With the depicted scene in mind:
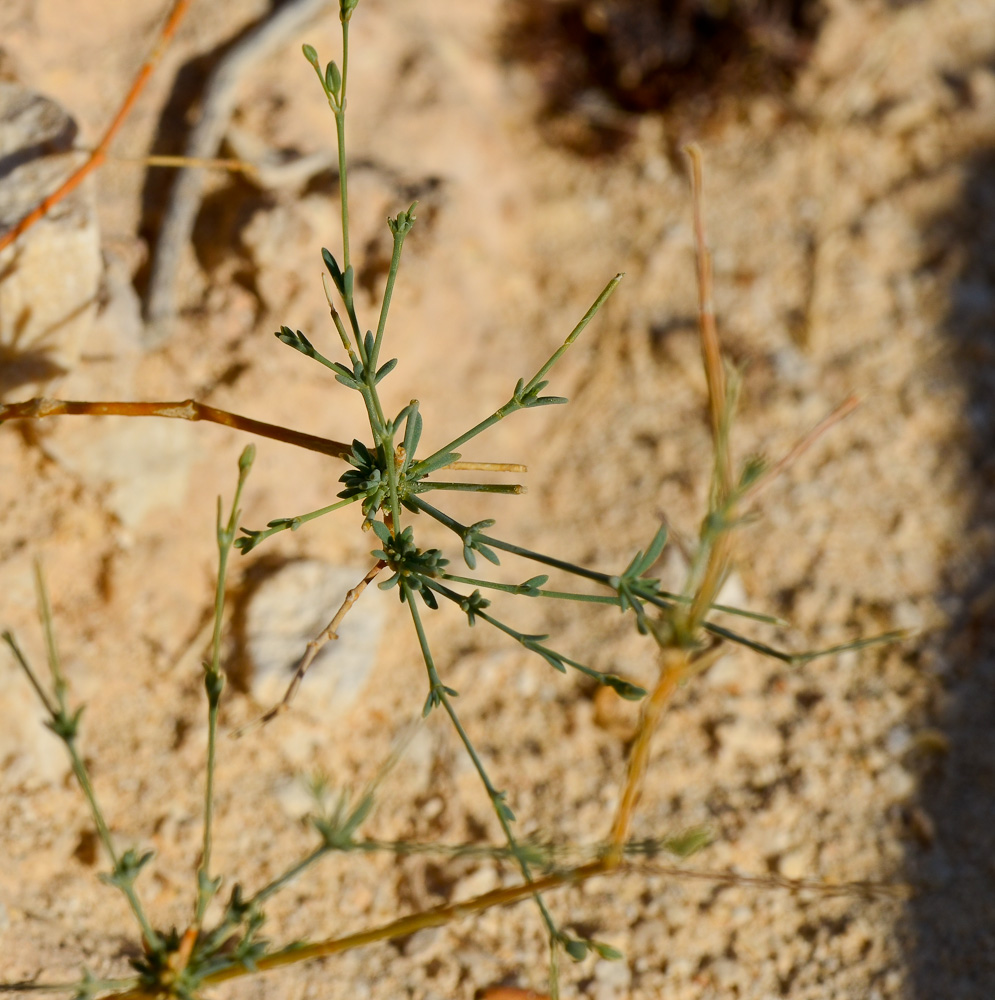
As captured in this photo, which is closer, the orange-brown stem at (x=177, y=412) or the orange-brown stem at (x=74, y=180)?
the orange-brown stem at (x=177, y=412)

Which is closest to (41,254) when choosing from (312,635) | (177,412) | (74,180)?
(74,180)

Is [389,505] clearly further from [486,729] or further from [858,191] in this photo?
[858,191]

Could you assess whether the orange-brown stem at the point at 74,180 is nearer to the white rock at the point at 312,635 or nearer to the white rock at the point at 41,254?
the white rock at the point at 41,254

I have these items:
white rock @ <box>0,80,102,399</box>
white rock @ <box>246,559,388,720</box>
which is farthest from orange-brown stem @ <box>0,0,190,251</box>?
white rock @ <box>246,559,388,720</box>

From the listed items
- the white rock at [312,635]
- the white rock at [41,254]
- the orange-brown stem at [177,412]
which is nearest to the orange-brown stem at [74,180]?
the white rock at [41,254]

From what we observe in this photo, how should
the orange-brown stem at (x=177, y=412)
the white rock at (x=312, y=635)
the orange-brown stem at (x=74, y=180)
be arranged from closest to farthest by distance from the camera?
the orange-brown stem at (x=177, y=412)
the orange-brown stem at (x=74, y=180)
the white rock at (x=312, y=635)

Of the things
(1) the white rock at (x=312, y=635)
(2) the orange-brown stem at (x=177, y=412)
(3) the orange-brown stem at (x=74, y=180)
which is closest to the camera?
(2) the orange-brown stem at (x=177, y=412)

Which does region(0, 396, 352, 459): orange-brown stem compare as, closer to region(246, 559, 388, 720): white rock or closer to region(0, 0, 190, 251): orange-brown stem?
region(0, 0, 190, 251): orange-brown stem
